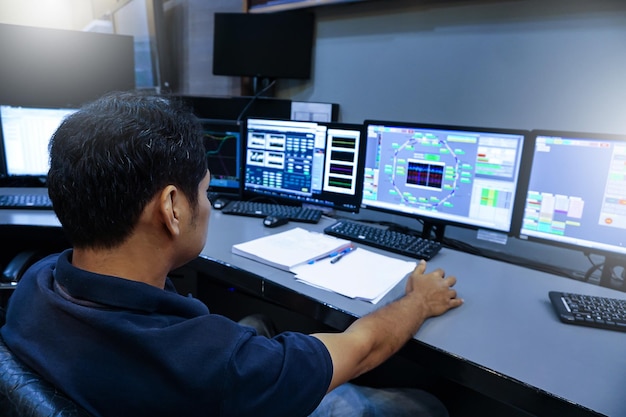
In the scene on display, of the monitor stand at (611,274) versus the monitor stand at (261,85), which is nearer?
the monitor stand at (611,274)

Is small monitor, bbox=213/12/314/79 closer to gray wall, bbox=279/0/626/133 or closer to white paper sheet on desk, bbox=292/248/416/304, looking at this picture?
gray wall, bbox=279/0/626/133

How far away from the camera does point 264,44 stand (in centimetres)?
232

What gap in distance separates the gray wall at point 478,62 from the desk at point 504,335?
639 millimetres

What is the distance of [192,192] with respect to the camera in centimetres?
77

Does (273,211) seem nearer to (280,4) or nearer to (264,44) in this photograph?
(264,44)

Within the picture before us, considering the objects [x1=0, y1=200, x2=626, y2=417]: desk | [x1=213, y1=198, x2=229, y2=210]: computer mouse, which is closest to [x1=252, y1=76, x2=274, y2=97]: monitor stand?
[x1=213, y1=198, x2=229, y2=210]: computer mouse

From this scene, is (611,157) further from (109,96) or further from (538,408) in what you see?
(109,96)

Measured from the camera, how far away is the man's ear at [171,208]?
2.31 ft

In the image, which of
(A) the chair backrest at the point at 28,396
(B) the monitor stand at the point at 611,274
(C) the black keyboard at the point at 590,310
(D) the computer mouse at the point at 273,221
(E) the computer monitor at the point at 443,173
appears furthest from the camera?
(D) the computer mouse at the point at 273,221

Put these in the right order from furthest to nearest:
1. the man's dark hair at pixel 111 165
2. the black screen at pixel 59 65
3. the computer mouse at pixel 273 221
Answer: the black screen at pixel 59 65 < the computer mouse at pixel 273 221 < the man's dark hair at pixel 111 165

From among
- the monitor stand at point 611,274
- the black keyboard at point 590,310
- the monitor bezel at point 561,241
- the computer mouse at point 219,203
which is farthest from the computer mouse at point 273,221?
the monitor stand at point 611,274

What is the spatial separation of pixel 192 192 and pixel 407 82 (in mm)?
1449

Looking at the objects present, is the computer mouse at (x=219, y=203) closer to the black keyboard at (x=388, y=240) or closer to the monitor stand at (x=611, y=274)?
the black keyboard at (x=388, y=240)

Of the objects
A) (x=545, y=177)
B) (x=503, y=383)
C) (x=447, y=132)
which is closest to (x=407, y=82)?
(x=447, y=132)
